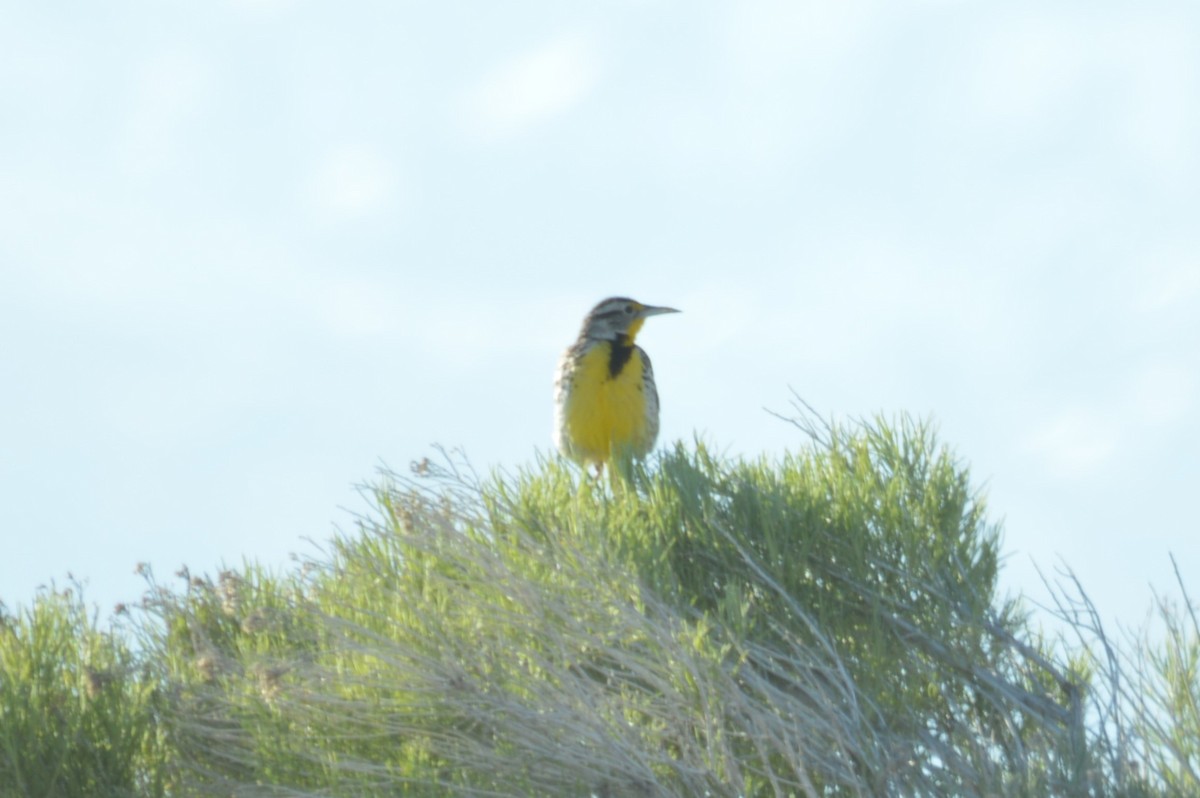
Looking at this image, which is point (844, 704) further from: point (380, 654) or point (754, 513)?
point (380, 654)

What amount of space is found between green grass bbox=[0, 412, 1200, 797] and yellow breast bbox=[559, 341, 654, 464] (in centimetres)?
168

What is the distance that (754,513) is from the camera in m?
6.45

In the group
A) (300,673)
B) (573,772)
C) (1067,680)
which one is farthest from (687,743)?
(1067,680)

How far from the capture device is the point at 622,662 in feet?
17.2

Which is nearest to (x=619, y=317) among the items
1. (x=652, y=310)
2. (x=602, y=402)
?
(x=652, y=310)

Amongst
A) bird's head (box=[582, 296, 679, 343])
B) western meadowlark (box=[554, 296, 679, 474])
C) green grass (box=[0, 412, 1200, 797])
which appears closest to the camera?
green grass (box=[0, 412, 1200, 797])

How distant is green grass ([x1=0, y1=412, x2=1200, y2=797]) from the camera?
17.0ft

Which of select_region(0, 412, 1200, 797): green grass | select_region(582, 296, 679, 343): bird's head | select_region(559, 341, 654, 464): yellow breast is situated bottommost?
select_region(0, 412, 1200, 797): green grass

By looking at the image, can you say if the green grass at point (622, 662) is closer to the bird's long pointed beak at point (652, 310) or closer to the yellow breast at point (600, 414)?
the yellow breast at point (600, 414)

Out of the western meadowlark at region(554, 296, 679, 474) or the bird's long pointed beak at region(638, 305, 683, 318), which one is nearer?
the western meadowlark at region(554, 296, 679, 474)

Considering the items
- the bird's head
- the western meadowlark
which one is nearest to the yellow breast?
the western meadowlark

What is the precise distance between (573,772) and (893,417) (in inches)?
97.3

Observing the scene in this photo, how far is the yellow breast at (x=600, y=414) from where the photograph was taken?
845 cm

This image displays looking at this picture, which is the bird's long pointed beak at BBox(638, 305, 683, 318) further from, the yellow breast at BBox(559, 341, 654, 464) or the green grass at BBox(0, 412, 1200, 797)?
the green grass at BBox(0, 412, 1200, 797)
